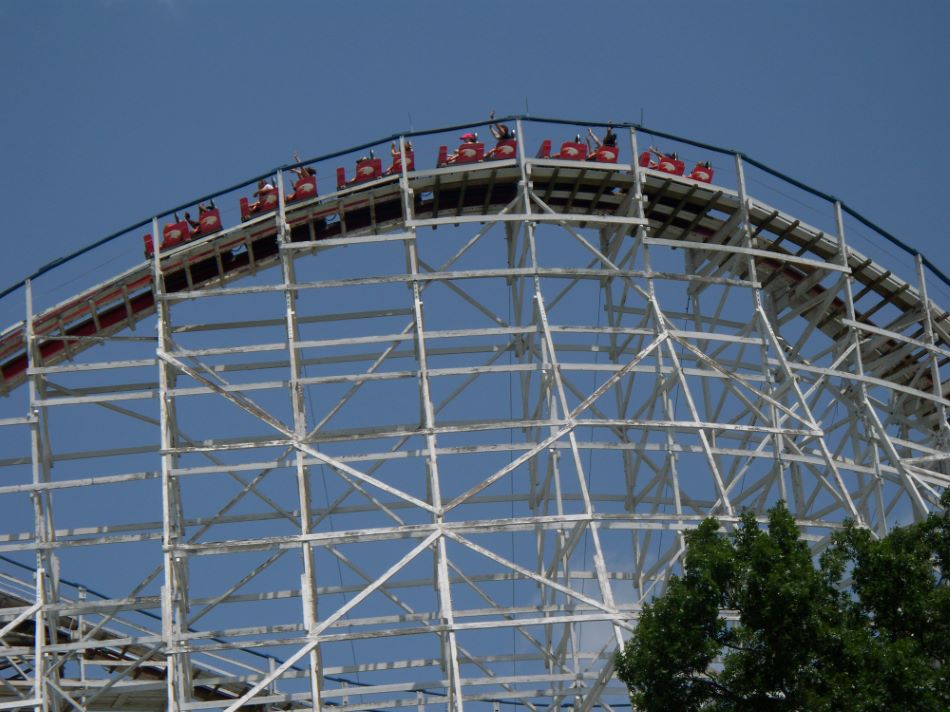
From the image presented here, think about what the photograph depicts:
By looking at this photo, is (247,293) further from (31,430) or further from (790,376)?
(790,376)

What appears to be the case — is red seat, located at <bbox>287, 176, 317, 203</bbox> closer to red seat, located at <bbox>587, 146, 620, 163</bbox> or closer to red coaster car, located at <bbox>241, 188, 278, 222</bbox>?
red coaster car, located at <bbox>241, 188, 278, 222</bbox>

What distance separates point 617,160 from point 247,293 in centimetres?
853

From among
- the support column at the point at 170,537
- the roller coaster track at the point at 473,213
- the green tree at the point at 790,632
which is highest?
the roller coaster track at the point at 473,213

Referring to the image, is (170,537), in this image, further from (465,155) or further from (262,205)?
(465,155)

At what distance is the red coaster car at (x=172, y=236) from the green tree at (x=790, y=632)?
47.9ft

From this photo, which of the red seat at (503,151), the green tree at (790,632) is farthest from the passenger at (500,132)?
the green tree at (790,632)

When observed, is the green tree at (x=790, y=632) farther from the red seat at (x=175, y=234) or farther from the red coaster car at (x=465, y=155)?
the red seat at (x=175, y=234)

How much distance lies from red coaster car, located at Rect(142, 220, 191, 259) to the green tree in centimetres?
1459

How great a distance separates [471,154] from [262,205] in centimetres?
438

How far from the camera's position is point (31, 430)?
37781 mm

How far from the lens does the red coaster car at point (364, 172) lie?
130ft

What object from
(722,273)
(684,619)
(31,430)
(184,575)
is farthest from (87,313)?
(684,619)

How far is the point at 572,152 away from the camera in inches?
1592

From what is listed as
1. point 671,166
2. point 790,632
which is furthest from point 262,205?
point 790,632
